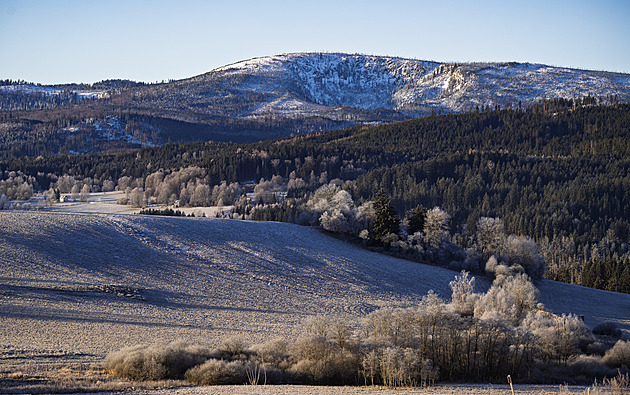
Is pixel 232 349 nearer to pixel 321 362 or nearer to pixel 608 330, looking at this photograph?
pixel 321 362

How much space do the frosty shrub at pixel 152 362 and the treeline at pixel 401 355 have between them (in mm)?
48

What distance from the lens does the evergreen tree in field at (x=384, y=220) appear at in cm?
8588

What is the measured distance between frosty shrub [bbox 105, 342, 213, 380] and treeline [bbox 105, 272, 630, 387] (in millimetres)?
48

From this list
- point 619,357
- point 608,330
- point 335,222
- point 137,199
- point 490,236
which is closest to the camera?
point 619,357

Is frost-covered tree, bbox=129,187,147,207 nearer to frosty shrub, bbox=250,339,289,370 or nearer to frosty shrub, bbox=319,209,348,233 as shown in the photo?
frosty shrub, bbox=319,209,348,233

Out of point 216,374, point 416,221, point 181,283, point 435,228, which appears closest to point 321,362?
point 216,374

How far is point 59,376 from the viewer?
26.8 metres

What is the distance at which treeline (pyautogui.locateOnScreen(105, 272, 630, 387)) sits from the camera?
30.1 m

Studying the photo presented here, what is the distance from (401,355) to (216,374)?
1023cm

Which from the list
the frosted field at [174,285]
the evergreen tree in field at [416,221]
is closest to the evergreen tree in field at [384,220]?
the evergreen tree in field at [416,221]

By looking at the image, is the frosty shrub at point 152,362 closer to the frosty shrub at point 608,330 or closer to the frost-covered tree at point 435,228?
the frosty shrub at point 608,330

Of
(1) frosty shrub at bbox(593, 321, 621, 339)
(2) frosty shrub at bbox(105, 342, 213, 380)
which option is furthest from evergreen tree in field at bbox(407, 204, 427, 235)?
(2) frosty shrub at bbox(105, 342, 213, 380)

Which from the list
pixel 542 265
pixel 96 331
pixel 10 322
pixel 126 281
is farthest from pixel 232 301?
pixel 542 265

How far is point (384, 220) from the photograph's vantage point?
86.9 meters
